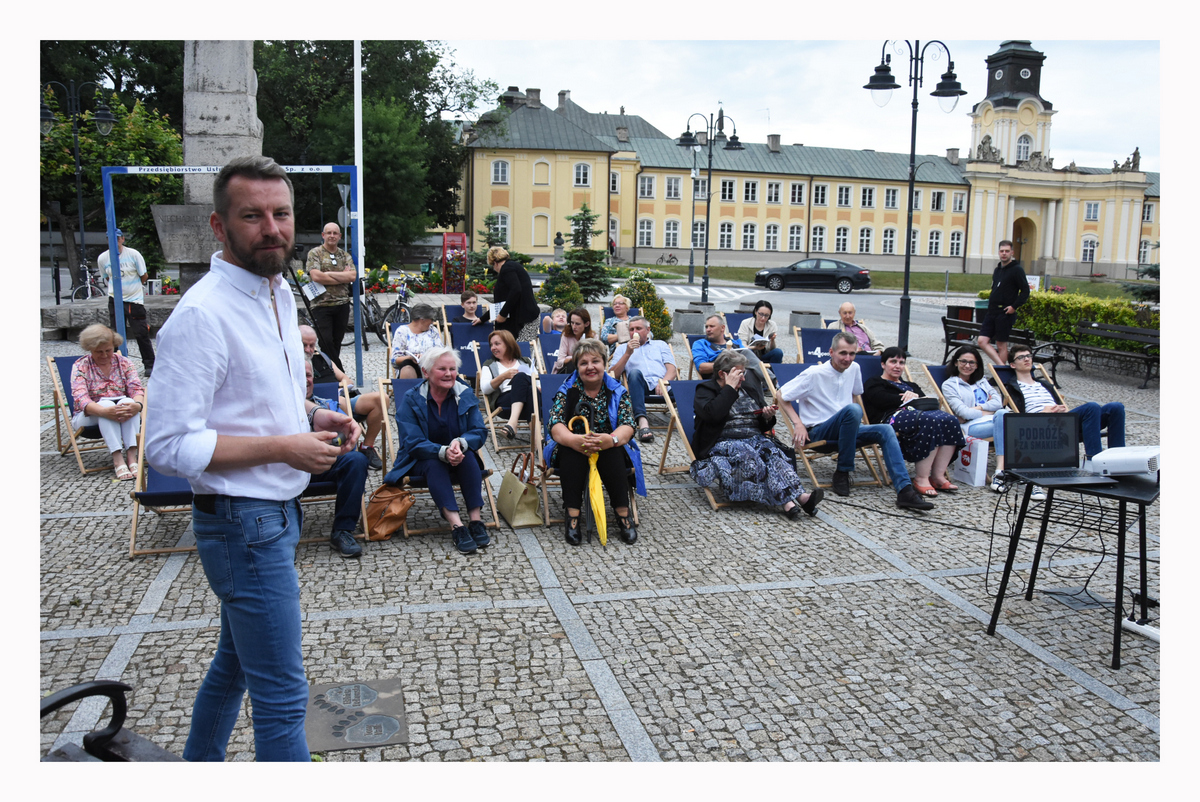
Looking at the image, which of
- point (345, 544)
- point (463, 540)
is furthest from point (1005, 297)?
point (345, 544)

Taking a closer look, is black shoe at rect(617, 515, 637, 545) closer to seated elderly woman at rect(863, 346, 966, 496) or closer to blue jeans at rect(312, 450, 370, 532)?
blue jeans at rect(312, 450, 370, 532)

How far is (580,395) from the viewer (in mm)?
6191

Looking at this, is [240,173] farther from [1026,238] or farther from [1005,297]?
[1026,238]

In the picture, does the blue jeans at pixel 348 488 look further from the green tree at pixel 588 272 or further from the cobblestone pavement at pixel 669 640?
the green tree at pixel 588 272

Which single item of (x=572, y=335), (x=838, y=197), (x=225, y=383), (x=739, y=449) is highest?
(x=838, y=197)

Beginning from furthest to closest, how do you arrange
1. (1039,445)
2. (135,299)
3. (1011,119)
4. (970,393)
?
(1011,119) → (135,299) → (970,393) → (1039,445)

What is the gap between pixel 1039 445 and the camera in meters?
4.38

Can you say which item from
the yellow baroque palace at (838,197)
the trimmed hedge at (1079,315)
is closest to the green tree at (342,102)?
the yellow baroque palace at (838,197)

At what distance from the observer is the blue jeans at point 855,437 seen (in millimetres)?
7027

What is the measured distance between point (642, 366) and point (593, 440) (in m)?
3.06

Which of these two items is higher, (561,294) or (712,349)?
(561,294)

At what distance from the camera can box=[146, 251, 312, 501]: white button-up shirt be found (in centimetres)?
223

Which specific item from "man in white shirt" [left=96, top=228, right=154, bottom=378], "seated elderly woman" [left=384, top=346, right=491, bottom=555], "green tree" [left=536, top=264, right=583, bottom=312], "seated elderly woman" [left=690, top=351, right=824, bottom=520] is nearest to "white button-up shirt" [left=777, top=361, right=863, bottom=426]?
"seated elderly woman" [left=690, top=351, right=824, bottom=520]

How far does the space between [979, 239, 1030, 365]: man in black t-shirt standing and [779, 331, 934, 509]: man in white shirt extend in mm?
5361
